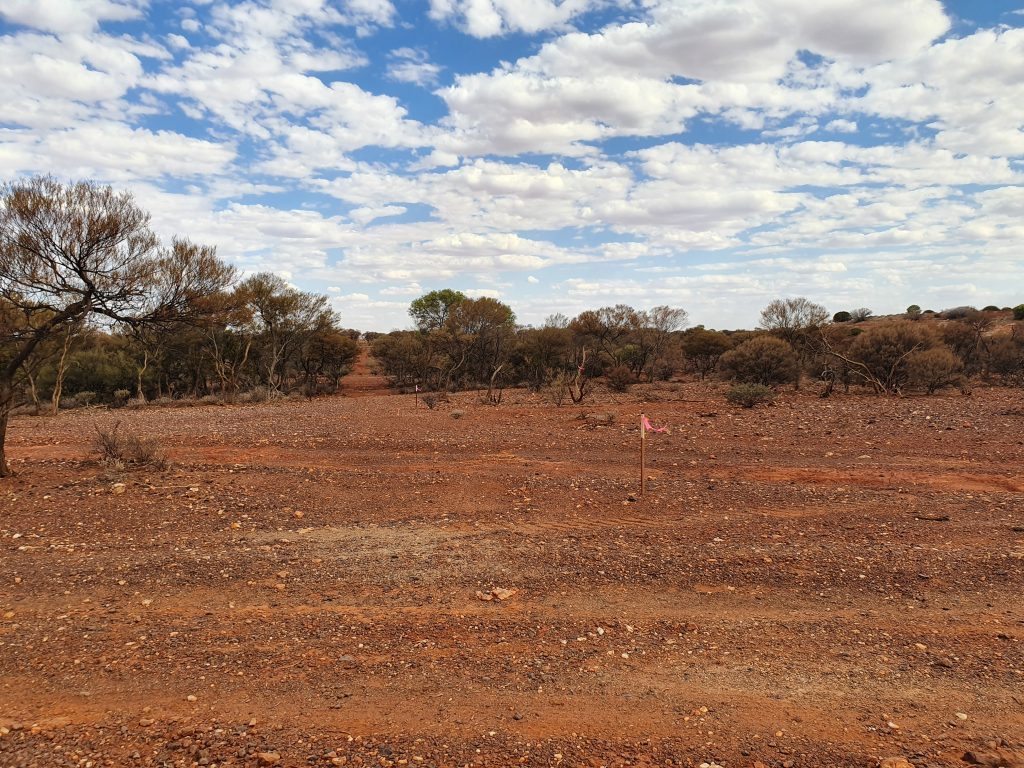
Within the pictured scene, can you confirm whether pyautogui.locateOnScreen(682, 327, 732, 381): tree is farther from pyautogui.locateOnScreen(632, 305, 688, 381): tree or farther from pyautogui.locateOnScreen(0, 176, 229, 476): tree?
pyautogui.locateOnScreen(0, 176, 229, 476): tree

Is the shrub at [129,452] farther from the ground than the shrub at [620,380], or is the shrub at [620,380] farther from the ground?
the shrub at [620,380]

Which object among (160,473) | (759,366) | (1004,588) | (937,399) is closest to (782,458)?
(1004,588)

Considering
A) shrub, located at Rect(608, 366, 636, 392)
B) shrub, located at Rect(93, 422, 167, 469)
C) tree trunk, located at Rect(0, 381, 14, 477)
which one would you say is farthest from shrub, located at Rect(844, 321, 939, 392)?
tree trunk, located at Rect(0, 381, 14, 477)

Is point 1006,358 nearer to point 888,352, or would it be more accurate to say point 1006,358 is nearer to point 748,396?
point 888,352

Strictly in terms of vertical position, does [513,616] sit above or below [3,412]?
below

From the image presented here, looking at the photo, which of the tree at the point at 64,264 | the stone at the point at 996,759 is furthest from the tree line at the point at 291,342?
the stone at the point at 996,759

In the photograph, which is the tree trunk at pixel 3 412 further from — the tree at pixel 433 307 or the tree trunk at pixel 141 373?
the tree at pixel 433 307

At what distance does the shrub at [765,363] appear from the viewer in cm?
2866

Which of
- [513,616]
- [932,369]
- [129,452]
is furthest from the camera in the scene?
[932,369]

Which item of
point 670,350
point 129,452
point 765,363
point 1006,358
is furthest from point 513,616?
point 670,350

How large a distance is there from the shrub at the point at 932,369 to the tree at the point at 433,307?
121 feet

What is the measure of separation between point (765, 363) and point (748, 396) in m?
9.91

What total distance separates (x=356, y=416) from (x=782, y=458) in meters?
13.8

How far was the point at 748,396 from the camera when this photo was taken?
2012 cm
